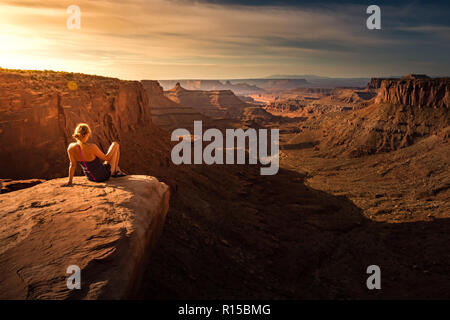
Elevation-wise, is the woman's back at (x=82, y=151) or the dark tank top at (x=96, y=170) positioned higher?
the woman's back at (x=82, y=151)

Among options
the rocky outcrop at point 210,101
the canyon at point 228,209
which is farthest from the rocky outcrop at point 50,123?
the rocky outcrop at point 210,101

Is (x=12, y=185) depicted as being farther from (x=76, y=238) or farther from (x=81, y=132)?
(x=76, y=238)

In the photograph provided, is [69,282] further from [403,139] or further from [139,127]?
[403,139]

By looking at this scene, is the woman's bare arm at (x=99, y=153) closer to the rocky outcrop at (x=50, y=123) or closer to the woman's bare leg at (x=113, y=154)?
the woman's bare leg at (x=113, y=154)

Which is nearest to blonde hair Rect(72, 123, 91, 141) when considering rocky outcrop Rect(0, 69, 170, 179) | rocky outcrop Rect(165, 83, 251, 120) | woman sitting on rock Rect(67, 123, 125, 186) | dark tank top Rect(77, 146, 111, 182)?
woman sitting on rock Rect(67, 123, 125, 186)

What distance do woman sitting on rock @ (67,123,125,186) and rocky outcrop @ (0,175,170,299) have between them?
39 cm

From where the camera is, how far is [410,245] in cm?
1948

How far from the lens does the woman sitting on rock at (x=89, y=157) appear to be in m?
8.33

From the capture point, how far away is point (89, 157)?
8.43 meters

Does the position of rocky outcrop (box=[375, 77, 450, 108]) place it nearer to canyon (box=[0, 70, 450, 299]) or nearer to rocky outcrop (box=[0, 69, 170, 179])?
canyon (box=[0, 70, 450, 299])

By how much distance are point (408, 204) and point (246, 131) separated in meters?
57.5

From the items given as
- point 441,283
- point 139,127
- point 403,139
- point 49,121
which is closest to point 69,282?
point 49,121

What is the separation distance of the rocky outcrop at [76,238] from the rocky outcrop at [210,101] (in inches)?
4771

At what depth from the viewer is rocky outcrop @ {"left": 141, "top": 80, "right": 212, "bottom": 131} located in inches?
2808
